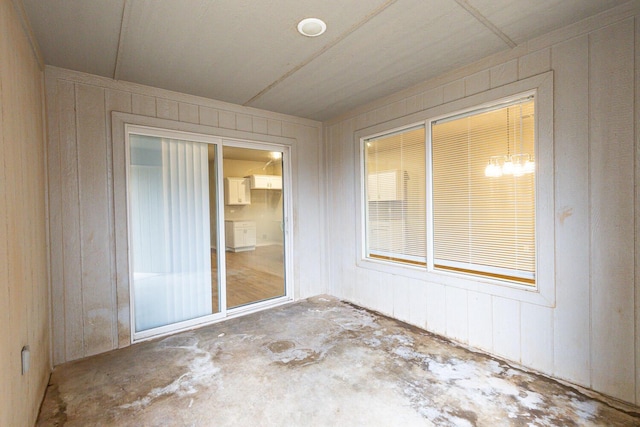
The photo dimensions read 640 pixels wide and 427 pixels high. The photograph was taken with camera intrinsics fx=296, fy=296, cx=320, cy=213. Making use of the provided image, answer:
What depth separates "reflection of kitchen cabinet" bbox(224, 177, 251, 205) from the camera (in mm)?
3494

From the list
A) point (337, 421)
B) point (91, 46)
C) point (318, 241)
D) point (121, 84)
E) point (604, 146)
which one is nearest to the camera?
point (337, 421)

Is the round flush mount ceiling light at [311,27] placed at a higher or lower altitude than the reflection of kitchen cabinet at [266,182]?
higher

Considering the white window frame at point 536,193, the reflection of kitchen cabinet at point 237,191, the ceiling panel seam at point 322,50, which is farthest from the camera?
the reflection of kitchen cabinet at point 237,191

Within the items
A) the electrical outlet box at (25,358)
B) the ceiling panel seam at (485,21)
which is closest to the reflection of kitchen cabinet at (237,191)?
the electrical outlet box at (25,358)

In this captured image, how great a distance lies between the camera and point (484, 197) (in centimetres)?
265

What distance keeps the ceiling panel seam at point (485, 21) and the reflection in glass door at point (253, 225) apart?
8.58 feet

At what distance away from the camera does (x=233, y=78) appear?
2.83 metres

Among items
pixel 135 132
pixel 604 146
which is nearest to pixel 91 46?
pixel 135 132

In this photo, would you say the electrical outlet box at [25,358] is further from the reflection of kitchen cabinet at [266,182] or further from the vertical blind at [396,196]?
the vertical blind at [396,196]

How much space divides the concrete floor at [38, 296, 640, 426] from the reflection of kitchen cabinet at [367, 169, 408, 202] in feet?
4.93

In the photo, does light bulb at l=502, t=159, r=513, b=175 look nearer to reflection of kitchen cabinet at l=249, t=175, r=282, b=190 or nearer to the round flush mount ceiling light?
the round flush mount ceiling light

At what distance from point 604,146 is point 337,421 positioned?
2.47 m

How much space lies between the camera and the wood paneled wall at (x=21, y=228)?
4.51 feet

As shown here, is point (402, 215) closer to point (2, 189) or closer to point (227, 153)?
point (227, 153)
